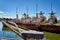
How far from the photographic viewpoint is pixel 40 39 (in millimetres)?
2703

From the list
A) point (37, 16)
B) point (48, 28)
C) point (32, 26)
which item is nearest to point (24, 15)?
point (37, 16)

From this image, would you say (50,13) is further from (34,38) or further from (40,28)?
(34,38)

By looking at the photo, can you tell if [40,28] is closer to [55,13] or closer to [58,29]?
[58,29]

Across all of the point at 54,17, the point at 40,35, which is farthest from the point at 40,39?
the point at 54,17

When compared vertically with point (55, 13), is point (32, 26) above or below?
below

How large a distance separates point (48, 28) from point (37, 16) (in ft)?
88.6

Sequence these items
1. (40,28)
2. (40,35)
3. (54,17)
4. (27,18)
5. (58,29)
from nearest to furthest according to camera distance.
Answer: (40,35) < (58,29) < (40,28) < (54,17) < (27,18)

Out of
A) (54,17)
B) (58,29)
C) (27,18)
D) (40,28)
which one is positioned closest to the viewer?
(58,29)

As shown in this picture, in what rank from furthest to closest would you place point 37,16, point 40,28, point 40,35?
1. point 37,16
2. point 40,28
3. point 40,35

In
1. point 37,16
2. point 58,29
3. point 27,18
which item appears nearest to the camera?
point 58,29

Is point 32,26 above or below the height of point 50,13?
below

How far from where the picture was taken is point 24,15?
80375mm

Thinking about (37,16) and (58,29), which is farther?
(37,16)

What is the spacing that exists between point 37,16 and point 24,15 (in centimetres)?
1241
